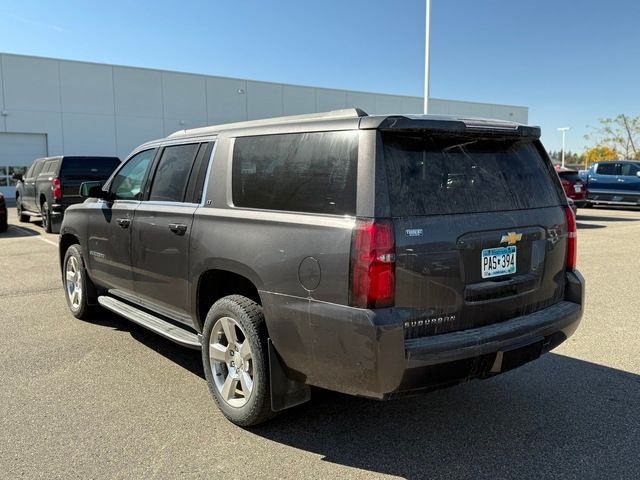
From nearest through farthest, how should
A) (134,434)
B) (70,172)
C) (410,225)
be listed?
(410,225) < (134,434) < (70,172)

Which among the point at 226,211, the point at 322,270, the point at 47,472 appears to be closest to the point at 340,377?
the point at 322,270

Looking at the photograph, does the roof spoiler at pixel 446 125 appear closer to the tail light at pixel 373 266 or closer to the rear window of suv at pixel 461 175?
the rear window of suv at pixel 461 175

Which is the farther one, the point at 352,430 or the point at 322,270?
the point at 352,430

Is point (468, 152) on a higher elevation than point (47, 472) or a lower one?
higher

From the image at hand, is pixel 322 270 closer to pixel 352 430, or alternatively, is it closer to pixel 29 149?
pixel 352 430

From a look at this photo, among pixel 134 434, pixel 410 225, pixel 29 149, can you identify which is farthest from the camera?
pixel 29 149

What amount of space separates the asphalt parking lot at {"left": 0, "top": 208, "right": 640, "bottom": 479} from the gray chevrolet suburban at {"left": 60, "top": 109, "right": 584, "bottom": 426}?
0.36 meters

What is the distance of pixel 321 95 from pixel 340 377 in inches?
1492

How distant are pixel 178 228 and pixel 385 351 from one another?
2.00 m

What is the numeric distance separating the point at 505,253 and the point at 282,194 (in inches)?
54.2

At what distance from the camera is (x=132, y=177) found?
16.7 feet

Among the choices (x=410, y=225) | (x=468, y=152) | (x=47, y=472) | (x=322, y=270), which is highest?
(x=468, y=152)

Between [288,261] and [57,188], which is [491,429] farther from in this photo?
[57,188]

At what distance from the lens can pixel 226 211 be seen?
364 cm
